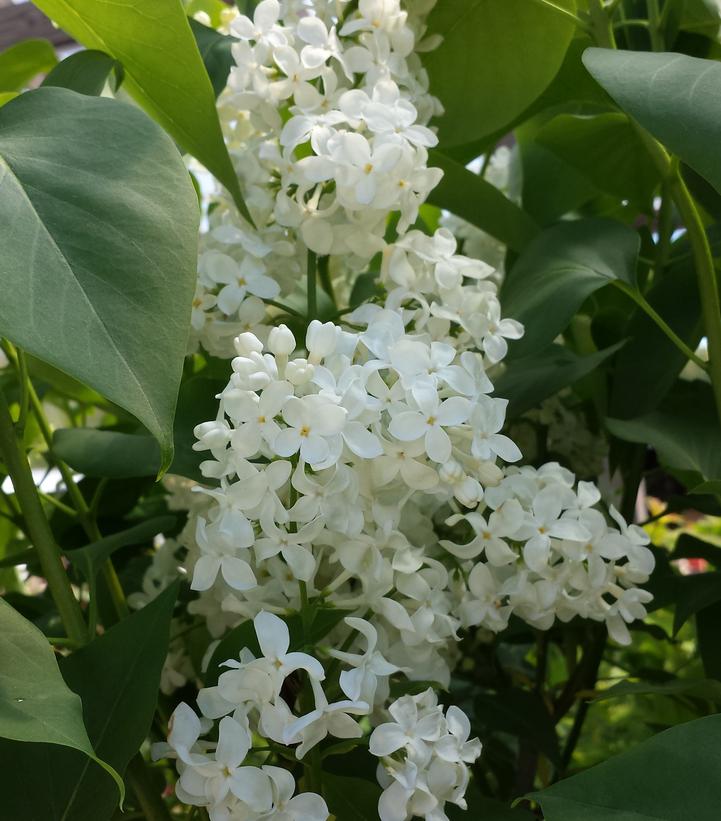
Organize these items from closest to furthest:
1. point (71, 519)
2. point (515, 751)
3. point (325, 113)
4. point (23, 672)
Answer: point (23, 672)
point (325, 113)
point (71, 519)
point (515, 751)

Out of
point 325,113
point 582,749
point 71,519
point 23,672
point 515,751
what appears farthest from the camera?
point 582,749

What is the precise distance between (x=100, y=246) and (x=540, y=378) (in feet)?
0.78

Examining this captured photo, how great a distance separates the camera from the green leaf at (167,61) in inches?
15.9

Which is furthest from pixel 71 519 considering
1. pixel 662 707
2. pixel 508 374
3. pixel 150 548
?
pixel 662 707

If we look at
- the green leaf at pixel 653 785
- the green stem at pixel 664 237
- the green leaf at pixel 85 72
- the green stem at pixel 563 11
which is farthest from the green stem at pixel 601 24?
the green leaf at pixel 653 785

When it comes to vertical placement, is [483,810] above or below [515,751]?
above

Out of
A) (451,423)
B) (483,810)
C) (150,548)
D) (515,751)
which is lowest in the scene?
(515,751)

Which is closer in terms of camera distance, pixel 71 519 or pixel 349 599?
pixel 349 599

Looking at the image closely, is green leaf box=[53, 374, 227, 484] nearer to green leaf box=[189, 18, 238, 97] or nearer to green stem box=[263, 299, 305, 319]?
green stem box=[263, 299, 305, 319]

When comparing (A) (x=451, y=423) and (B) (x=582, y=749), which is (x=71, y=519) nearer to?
(A) (x=451, y=423)

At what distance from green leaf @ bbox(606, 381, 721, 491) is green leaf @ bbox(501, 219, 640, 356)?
0.06 meters

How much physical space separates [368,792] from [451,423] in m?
0.14

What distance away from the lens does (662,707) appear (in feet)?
2.20

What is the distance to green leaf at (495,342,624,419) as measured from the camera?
0.46 meters
